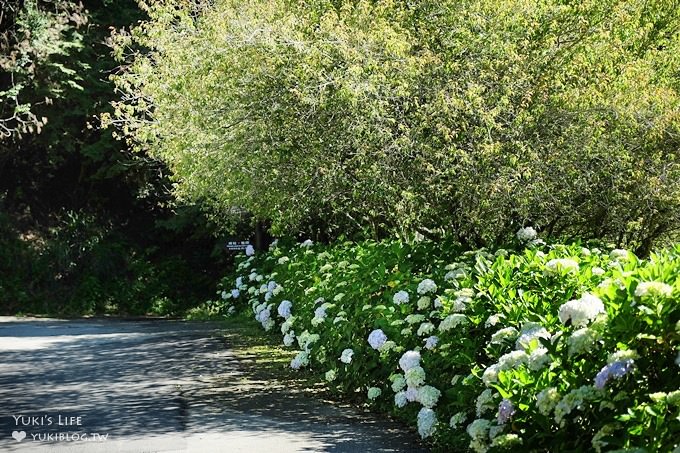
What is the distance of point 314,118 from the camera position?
10.9 meters

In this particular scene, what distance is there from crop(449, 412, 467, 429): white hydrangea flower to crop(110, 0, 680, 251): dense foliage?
379 cm

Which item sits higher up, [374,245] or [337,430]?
[374,245]

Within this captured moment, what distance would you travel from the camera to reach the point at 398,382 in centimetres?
762

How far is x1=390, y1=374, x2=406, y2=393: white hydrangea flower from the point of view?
24.9 feet

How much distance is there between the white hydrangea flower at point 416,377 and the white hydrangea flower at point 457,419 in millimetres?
714

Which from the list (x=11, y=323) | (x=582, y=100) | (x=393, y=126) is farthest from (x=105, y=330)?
(x=582, y=100)

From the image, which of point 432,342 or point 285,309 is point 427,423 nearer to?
point 432,342

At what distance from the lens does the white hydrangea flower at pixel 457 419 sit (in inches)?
252

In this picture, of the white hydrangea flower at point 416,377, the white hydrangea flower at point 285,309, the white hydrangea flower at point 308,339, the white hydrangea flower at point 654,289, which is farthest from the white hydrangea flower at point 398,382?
the white hydrangea flower at point 285,309

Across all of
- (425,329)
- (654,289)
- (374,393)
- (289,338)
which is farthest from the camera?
(289,338)

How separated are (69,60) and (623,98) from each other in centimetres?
1905

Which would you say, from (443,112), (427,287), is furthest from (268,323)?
(427,287)

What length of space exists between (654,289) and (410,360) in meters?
3.56

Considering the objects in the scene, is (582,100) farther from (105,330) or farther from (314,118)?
(105,330)
